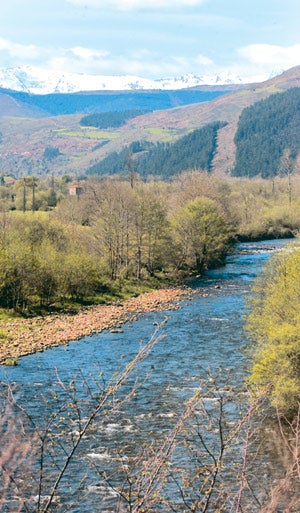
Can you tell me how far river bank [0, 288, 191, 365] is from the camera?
40.4 metres

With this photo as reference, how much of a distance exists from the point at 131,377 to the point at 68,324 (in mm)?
14818

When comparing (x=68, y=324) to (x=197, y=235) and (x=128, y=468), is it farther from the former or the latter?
(x=197, y=235)

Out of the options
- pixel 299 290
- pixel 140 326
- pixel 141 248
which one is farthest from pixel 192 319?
pixel 141 248

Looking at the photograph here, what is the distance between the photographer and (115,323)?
158ft

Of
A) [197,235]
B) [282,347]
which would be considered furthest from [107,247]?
[282,347]

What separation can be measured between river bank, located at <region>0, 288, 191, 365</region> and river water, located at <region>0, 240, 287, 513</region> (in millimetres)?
1179

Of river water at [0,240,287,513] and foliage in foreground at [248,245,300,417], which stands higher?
foliage in foreground at [248,245,300,417]

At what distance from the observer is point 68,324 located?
47500 millimetres

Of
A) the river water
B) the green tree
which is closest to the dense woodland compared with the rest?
the green tree

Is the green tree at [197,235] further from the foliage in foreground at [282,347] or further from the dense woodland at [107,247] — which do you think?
the foliage in foreground at [282,347]

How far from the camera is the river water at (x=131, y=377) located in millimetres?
22219

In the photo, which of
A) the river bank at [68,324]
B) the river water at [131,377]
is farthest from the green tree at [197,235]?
the river water at [131,377]

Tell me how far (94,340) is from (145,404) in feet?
45.9

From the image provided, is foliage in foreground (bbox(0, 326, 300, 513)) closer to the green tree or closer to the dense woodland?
the dense woodland
